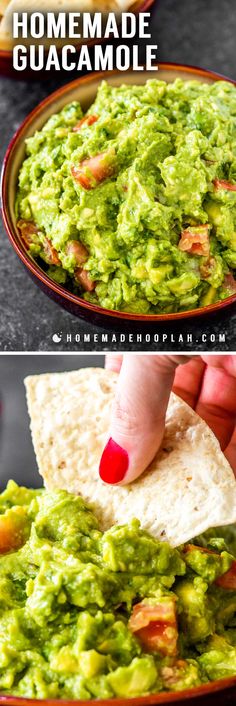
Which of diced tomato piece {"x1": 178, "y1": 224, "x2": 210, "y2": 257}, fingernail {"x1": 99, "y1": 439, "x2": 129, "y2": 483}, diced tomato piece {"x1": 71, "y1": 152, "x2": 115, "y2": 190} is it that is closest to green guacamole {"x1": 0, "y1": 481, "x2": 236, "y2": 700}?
fingernail {"x1": 99, "y1": 439, "x2": 129, "y2": 483}

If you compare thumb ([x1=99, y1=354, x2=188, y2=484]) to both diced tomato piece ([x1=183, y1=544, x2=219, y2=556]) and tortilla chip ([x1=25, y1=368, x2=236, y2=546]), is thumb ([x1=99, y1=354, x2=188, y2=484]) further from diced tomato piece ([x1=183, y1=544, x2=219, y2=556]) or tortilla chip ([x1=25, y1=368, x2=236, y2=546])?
diced tomato piece ([x1=183, y1=544, x2=219, y2=556])

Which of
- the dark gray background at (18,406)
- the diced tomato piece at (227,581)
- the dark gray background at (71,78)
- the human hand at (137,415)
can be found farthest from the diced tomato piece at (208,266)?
the diced tomato piece at (227,581)

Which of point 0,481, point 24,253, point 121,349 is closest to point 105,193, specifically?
point 24,253

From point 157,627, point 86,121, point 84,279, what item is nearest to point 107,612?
point 157,627

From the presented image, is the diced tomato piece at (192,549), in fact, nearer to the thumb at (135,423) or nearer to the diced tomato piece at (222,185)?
the thumb at (135,423)

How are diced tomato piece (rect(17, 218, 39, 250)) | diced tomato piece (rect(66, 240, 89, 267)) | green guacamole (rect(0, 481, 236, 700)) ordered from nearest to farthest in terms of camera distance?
1. green guacamole (rect(0, 481, 236, 700))
2. diced tomato piece (rect(66, 240, 89, 267))
3. diced tomato piece (rect(17, 218, 39, 250))

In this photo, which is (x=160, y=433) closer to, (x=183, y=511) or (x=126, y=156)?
(x=183, y=511)
